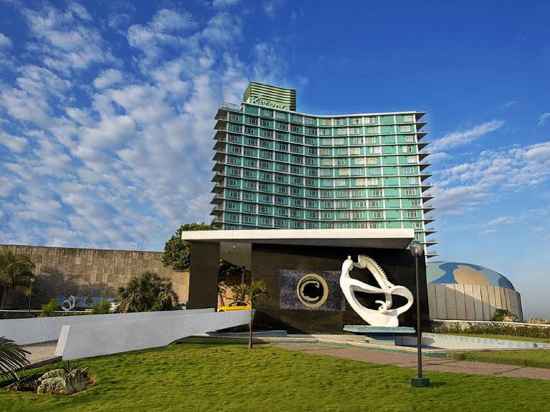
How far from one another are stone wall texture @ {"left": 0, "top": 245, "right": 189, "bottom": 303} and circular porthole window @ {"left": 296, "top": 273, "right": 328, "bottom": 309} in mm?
24346

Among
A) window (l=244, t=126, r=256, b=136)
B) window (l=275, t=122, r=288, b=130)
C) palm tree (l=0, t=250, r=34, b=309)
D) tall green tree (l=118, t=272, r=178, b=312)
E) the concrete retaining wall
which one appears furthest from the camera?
window (l=275, t=122, r=288, b=130)

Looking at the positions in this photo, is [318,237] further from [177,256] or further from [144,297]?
[177,256]

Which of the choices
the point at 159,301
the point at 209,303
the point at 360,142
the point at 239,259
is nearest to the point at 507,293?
the point at 239,259

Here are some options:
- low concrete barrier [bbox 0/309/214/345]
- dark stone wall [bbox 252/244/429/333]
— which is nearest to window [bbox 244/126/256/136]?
dark stone wall [bbox 252/244/429/333]

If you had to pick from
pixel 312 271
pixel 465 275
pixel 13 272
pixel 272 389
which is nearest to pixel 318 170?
pixel 465 275

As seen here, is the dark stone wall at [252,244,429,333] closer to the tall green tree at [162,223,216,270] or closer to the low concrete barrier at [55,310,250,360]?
the low concrete barrier at [55,310,250,360]

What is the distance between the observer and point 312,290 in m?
29.6

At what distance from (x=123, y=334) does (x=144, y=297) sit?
19.2 m

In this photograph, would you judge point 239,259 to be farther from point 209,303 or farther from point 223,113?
point 223,113

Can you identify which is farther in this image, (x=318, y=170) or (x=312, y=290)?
(x=318, y=170)

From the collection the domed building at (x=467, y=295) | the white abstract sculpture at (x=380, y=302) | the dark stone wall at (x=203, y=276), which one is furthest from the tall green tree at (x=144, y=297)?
the domed building at (x=467, y=295)

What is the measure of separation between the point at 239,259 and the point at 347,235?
39.1 ft

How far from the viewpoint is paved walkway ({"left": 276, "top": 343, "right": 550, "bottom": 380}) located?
13.8m

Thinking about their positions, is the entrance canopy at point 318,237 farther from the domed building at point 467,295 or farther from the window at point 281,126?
the window at point 281,126
